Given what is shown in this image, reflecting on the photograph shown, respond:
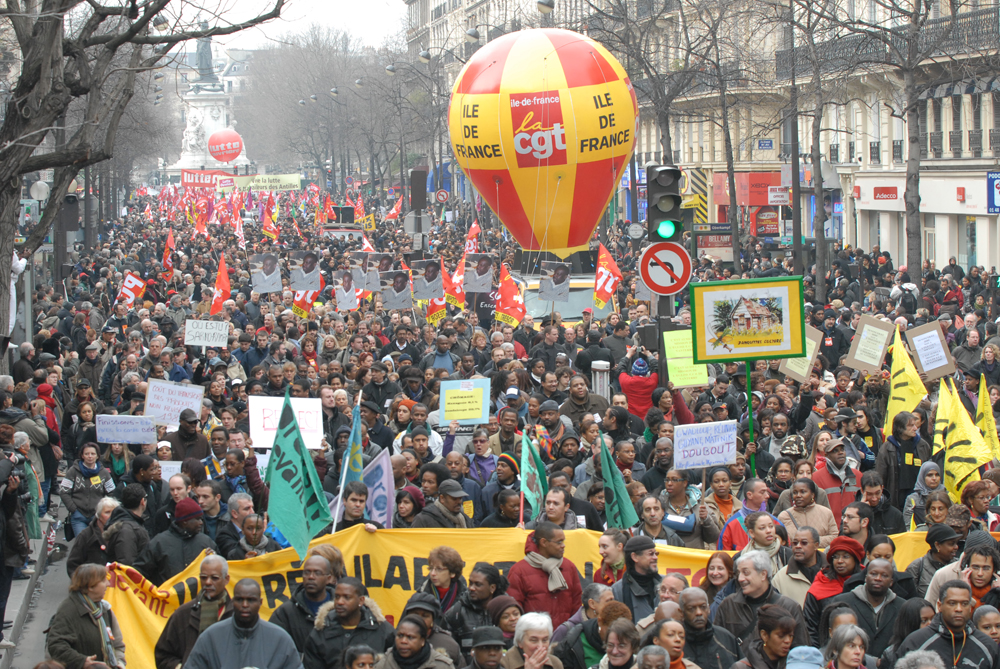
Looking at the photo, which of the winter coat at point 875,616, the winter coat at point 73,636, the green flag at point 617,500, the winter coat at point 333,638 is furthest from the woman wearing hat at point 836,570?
the winter coat at point 73,636

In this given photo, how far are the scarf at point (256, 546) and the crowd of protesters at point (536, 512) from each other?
0.01 m

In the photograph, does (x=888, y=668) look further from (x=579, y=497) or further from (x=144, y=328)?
(x=144, y=328)

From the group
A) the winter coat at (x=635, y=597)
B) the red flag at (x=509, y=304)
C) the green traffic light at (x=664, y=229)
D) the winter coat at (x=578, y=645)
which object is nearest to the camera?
the winter coat at (x=578, y=645)

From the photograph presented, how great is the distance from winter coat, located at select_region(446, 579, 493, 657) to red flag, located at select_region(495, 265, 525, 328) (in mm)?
11900

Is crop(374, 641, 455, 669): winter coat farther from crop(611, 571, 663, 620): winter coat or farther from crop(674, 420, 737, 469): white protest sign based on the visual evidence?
crop(674, 420, 737, 469): white protest sign

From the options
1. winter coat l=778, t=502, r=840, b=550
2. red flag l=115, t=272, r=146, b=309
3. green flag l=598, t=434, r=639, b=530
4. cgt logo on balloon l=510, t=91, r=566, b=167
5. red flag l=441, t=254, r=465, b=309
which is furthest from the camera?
cgt logo on balloon l=510, t=91, r=566, b=167

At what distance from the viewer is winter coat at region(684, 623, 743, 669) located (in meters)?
6.52

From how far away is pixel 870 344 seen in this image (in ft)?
45.9

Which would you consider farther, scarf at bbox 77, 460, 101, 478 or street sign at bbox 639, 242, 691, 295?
street sign at bbox 639, 242, 691, 295

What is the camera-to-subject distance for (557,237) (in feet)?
89.5

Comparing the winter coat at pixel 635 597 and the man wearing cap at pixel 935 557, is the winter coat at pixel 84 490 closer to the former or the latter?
the winter coat at pixel 635 597

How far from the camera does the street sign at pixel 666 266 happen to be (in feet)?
37.2

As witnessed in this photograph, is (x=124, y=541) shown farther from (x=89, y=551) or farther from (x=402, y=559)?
(x=402, y=559)

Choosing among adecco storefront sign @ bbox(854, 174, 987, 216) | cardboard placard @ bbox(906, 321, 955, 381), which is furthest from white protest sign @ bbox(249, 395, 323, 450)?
adecco storefront sign @ bbox(854, 174, 987, 216)
